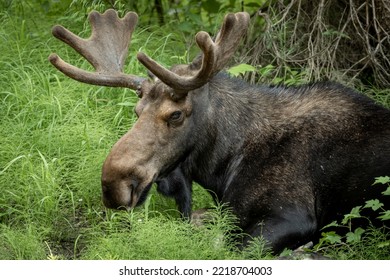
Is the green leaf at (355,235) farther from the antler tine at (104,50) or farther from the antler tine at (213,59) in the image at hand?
the antler tine at (104,50)

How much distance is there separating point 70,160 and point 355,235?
243 centimetres

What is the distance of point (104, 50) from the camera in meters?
9.04

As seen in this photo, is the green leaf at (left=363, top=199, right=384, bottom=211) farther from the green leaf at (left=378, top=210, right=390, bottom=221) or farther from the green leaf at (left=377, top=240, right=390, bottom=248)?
the green leaf at (left=377, top=240, right=390, bottom=248)

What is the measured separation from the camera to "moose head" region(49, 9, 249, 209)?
805 centimetres

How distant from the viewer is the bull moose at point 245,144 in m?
8.20

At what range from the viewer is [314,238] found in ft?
27.9

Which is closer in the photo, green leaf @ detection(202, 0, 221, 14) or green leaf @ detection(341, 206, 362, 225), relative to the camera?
green leaf @ detection(341, 206, 362, 225)

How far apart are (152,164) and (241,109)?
0.90 metres

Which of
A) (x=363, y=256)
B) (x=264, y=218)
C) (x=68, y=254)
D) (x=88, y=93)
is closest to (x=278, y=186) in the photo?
(x=264, y=218)

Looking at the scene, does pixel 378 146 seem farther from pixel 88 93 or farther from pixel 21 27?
pixel 21 27

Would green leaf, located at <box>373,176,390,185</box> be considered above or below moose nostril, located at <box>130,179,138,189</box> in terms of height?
above

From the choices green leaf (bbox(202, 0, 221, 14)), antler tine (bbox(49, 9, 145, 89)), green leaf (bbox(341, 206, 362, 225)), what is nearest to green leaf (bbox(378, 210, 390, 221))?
green leaf (bbox(341, 206, 362, 225))

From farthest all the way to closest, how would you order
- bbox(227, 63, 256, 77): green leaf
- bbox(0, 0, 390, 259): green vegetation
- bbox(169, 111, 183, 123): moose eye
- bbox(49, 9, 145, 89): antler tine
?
bbox(227, 63, 256, 77): green leaf, bbox(49, 9, 145, 89): antler tine, bbox(169, 111, 183, 123): moose eye, bbox(0, 0, 390, 259): green vegetation

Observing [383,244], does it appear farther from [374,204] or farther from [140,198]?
[140,198]
